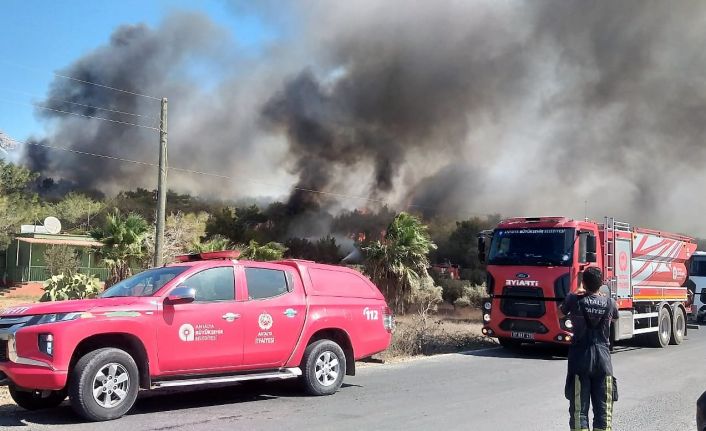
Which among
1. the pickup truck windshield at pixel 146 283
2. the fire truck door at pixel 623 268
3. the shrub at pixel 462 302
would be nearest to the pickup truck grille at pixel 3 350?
the pickup truck windshield at pixel 146 283

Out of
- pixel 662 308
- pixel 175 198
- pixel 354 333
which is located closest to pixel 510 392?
pixel 354 333

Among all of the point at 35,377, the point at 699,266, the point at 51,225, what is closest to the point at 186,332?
the point at 35,377

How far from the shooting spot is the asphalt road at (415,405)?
6.35 m

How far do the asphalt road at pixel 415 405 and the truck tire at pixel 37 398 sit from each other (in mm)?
92

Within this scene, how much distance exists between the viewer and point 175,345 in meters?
6.56

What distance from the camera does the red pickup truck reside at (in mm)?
5961

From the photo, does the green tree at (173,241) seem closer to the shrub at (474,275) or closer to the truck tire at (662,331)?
the truck tire at (662,331)

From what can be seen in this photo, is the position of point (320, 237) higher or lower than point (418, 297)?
higher

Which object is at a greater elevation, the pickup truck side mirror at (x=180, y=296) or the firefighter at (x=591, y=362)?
the pickup truck side mirror at (x=180, y=296)

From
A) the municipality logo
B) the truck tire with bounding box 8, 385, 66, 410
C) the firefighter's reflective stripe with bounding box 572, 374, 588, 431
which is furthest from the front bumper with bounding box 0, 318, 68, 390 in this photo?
the firefighter's reflective stripe with bounding box 572, 374, 588, 431

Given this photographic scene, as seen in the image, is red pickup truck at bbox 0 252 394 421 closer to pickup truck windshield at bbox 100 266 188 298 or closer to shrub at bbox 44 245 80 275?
pickup truck windshield at bbox 100 266 188 298

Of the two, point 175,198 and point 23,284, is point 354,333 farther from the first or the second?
point 175,198

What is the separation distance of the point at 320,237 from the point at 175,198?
12590mm

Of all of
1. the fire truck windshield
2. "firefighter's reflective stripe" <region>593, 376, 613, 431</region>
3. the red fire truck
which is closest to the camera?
"firefighter's reflective stripe" <region>593, 376, 613, 431</region>
